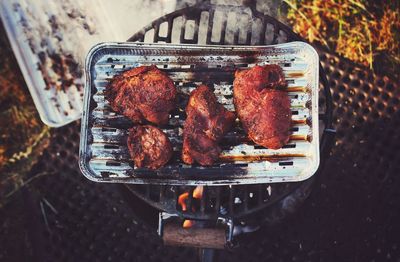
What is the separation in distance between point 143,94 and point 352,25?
92.1 inches

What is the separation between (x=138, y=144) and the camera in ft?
8.65

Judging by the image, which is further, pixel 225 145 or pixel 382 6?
pixel 382 6

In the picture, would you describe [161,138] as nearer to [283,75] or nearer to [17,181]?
[283,75]

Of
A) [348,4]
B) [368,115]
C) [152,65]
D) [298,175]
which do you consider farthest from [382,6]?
[152,65]

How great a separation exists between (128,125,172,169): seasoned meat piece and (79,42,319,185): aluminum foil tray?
0.10m

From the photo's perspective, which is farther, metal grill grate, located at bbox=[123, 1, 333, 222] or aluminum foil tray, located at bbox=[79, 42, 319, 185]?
metal grill grate, located at bbox=[123, 1, 333, 222]

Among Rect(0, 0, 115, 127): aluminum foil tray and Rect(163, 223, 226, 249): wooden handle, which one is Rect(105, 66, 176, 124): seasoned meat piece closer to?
Rect(163, 223, 226, 249): wooden handle

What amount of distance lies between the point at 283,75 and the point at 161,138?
92 cm

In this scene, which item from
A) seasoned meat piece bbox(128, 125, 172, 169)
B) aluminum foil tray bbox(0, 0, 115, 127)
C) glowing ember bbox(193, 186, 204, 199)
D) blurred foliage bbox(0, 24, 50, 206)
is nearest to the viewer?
seasoned meat piece bbox(128, 125, 172, 169)

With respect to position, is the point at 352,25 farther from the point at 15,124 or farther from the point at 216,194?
the point at 15,124

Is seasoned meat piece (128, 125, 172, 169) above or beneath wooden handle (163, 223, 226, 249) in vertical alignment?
above

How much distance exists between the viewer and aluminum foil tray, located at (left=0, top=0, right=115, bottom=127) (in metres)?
3.74

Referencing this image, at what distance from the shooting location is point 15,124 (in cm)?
403

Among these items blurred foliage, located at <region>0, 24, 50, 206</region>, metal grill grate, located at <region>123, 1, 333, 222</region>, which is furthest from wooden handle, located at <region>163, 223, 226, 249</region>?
blurred foliage, located at <region>0, 24, 50, 206</region>
